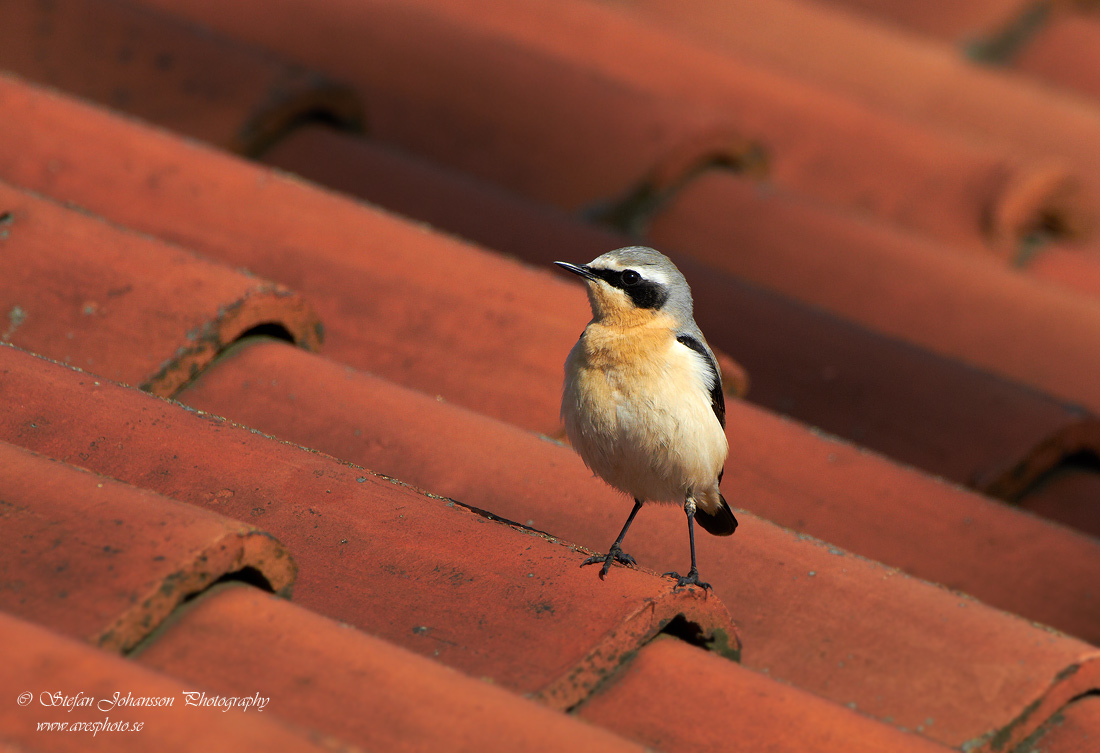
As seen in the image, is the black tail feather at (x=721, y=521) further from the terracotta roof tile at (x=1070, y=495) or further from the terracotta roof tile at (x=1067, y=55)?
the terracotta roof tile at (x=1067, y=55)

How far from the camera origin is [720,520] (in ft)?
10.5

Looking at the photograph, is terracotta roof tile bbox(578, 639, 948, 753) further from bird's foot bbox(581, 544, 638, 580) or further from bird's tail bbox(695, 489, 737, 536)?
bird's tail bbox(695, 489, 737, 536)

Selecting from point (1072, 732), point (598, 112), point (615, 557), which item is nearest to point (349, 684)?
point (615, 557)

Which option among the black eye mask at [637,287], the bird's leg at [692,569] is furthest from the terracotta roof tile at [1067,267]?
the bird's leg at [692,569]

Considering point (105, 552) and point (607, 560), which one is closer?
point (105, 552)

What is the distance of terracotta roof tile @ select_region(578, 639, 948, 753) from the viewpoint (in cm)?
231

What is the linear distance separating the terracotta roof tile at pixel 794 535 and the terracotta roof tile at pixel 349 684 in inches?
23.8

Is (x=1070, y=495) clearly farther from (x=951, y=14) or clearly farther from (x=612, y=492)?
(x=951, y=14)

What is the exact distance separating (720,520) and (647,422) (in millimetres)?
328

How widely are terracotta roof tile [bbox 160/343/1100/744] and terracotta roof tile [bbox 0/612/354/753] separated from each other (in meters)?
1.00

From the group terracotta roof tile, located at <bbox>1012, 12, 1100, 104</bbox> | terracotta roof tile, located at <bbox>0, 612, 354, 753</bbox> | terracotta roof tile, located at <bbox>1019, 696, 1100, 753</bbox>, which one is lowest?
terracotta roof tile, located at <bbox>1019, 696, 1100, 753</bbox>

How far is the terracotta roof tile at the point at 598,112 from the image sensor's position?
519cm

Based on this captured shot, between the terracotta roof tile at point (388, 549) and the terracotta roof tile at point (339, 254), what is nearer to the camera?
the terracotta roof tile at point (388, 549)

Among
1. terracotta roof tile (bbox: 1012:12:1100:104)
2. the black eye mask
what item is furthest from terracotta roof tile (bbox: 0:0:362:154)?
terracotta roof tile (bbox: 1012:12:1100:104)
